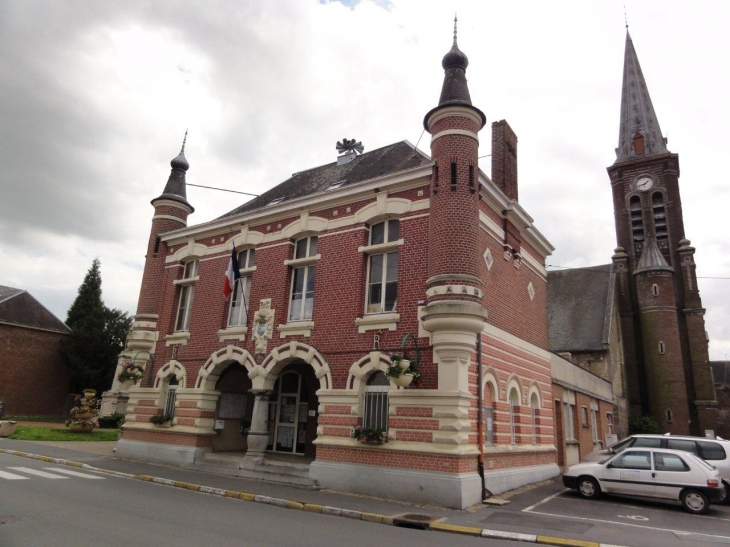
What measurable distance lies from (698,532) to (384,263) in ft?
30.2

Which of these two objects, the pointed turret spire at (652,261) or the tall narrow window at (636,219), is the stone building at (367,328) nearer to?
the pointed turret spire at (652,261)

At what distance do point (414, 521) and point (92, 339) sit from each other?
129ft

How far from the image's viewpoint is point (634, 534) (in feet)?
30.6

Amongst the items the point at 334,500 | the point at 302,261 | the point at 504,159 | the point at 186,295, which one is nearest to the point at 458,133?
the point at 504,159

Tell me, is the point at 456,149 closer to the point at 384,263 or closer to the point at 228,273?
the point at 384,263

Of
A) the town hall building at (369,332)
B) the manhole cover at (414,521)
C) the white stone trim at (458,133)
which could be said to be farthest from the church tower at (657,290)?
the manhole cover at (414,521)

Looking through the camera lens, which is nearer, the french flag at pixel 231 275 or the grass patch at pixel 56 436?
the french flag at pixel 231 275

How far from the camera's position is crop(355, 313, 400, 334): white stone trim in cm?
1345

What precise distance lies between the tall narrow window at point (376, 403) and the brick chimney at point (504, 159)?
8215 mm

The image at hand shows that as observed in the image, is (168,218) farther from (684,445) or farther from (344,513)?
(684,445)

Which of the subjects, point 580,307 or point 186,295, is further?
point 580,307

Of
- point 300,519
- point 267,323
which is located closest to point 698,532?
point 300,519

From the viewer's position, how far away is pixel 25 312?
39.3m

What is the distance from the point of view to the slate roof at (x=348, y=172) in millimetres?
16750
